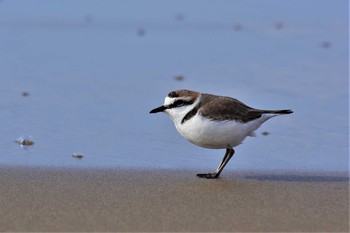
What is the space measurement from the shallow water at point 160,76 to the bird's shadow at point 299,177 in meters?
0.25

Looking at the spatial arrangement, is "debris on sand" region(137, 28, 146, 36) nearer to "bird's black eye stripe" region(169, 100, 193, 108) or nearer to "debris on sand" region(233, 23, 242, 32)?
"debris on sand" region(233, 23, 242, 32)

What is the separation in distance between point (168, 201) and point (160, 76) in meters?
4.47

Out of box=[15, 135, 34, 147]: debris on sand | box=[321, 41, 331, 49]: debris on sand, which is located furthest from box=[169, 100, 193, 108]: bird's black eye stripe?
box=[321, 41, 331, 49]: debris on sand

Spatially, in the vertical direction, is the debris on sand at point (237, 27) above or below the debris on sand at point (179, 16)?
below

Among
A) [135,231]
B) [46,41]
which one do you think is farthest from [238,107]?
[46,41]

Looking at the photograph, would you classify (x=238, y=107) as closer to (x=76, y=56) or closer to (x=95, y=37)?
(x=76, y=56)

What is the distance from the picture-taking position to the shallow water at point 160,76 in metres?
7.42

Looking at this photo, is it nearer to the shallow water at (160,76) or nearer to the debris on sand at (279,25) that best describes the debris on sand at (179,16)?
the shallow water at (160,76)

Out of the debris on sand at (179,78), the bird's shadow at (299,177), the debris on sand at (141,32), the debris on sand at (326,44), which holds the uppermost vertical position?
the debris on sand at (141,32)

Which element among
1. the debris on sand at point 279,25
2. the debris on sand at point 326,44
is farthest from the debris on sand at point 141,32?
the debris on sand at point 326,44

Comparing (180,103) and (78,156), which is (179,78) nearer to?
(78,156)

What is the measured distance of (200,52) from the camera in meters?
11.8

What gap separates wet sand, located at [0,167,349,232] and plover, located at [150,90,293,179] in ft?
1.01

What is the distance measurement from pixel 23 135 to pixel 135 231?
266cm
